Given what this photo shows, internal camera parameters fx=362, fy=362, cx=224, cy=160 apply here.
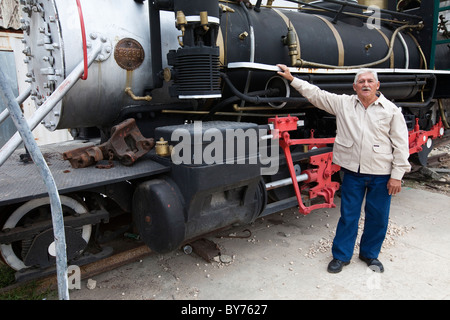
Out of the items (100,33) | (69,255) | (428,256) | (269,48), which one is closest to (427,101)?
(428,256)

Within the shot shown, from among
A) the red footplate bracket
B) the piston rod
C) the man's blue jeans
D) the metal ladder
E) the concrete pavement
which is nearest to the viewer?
the metal ladder

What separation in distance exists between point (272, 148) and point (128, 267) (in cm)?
155

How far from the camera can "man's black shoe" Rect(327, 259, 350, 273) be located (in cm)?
286

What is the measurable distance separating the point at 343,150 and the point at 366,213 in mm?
551

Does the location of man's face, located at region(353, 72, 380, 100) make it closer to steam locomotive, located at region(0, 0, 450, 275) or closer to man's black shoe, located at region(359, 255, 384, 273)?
steam locomotive, located at region(0, 0, 450, 275)

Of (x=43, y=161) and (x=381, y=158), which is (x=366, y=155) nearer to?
(x=381, y=158)

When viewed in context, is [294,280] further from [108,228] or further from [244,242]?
[108,228]

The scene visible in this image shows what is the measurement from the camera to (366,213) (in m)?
2.93

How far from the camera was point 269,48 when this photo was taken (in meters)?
3.11

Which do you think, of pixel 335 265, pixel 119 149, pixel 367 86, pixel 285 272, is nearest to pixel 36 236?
pixel 119 149

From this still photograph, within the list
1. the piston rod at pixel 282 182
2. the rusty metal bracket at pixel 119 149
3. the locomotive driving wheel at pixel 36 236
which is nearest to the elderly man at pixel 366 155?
the piston rod at pixel 282 182

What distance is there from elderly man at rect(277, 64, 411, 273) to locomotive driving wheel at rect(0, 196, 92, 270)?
1.87 m

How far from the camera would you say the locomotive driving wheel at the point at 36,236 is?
6.86 feet

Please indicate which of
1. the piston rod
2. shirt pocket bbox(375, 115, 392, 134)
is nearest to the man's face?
shirt pocket bbox(375, 115, 392, 134)
